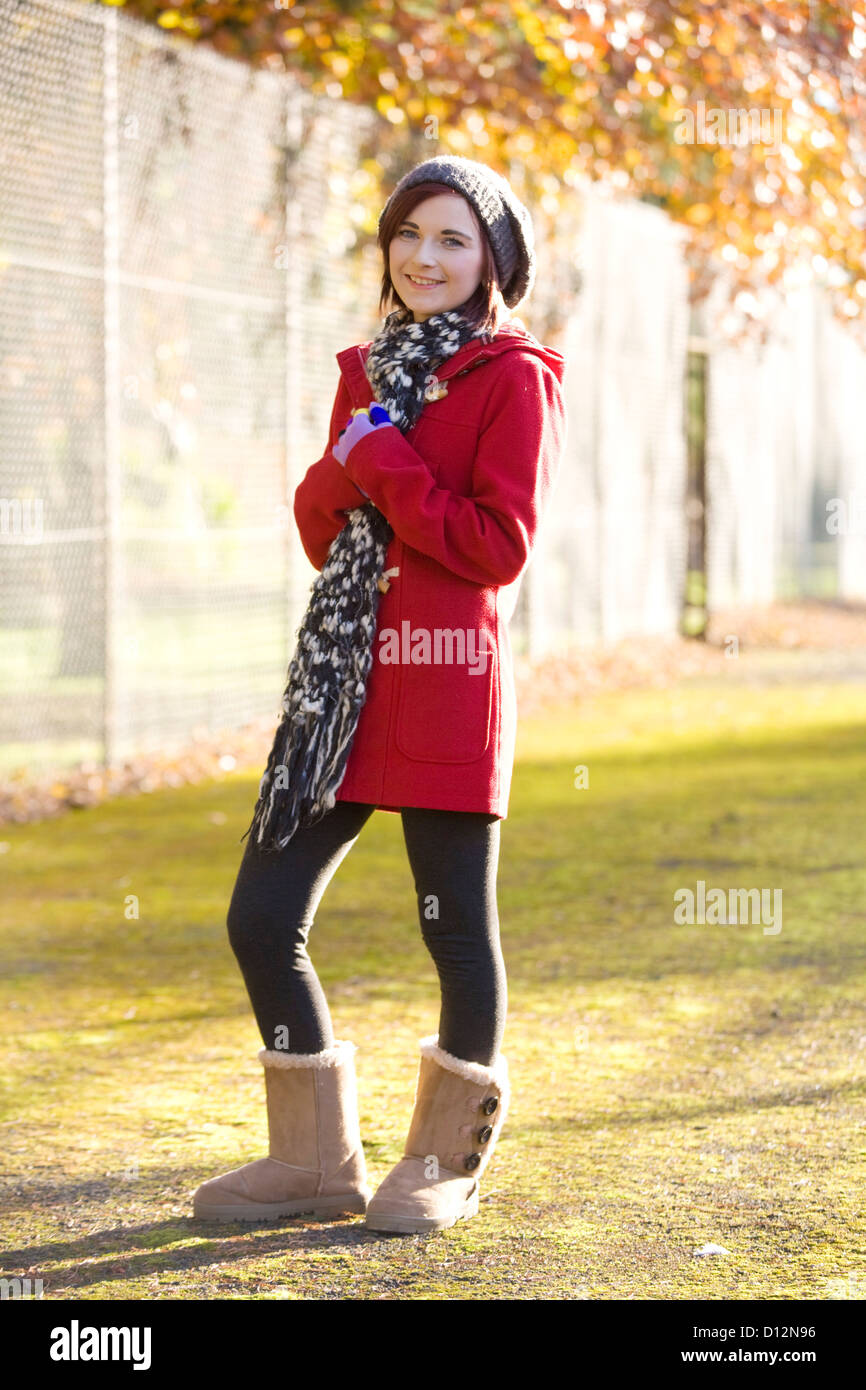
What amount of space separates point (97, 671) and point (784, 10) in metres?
4.52

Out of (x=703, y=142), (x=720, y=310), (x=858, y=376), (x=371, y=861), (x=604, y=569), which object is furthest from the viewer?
(x=858, y=376)

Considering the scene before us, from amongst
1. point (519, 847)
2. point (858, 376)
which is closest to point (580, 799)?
point (519, 847)

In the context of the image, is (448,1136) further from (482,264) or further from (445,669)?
(482,264)

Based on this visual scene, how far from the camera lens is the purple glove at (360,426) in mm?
3309

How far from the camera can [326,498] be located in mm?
3463

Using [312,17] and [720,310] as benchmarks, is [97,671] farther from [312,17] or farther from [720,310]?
[720,310]

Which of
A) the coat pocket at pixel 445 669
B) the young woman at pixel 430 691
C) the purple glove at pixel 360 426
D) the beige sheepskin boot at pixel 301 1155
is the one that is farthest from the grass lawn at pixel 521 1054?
the purple glove at pixel 360 426

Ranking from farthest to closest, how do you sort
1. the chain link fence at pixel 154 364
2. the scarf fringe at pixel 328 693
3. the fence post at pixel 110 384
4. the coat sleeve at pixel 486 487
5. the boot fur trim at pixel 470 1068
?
the fence post at pixel 110 384 < the chain link fence at pixel 154 364 < the boot fur trim at pixel 470 1068 < the scarf fringe at pixel 328 693 < the coat sleeve at pixel 486 487

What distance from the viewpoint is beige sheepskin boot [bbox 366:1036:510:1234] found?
11.2ft

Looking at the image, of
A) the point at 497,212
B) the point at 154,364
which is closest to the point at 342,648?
the point at 497,212

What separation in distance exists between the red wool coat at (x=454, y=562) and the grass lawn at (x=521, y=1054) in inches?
32.3

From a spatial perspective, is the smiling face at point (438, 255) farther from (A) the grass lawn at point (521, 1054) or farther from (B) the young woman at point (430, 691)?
(A) the grass lawn at point (521, 1054)

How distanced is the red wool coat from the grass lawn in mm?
821
